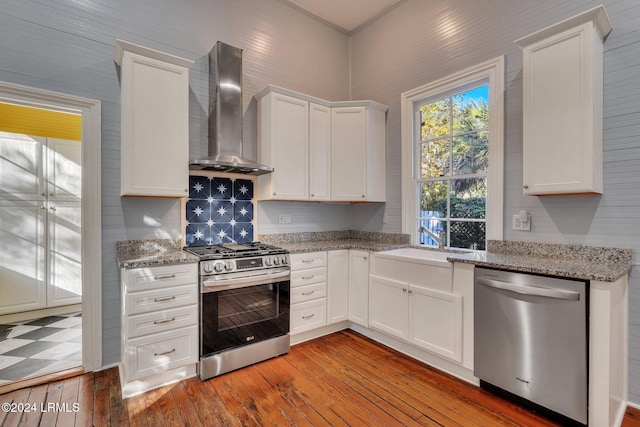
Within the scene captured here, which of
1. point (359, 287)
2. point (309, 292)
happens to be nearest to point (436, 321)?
point (359, 287)

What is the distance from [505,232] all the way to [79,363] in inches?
145

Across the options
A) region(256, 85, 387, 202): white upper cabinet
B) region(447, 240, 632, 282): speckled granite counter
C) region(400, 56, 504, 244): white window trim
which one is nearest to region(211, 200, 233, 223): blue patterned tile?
region(256, 85, 387, 202): white upper cabinet

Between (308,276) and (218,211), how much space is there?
110 cm

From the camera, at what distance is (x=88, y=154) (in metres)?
2.43

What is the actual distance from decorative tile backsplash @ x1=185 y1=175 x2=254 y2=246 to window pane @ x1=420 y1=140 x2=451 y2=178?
188 centimetres

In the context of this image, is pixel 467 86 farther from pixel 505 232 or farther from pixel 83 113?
pixel 83 113

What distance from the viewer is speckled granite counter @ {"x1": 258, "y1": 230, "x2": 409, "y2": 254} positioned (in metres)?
3.10

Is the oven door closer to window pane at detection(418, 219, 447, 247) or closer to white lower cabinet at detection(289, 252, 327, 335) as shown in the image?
white lower cabinet at detection(289, 252, 327, 335)

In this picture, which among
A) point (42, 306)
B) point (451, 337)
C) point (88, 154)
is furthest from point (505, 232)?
point (42, 306)

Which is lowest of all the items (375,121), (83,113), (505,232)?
(505,232)

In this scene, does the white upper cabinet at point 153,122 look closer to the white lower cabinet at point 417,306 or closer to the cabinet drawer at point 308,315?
the cabinet drawer at point 308,315

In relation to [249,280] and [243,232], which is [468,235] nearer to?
[249,280]

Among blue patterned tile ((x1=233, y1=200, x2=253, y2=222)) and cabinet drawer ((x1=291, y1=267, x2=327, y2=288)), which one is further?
blue patterned tile ((x1=233, y1=200, x2=253, y2=222))

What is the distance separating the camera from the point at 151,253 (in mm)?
2643
